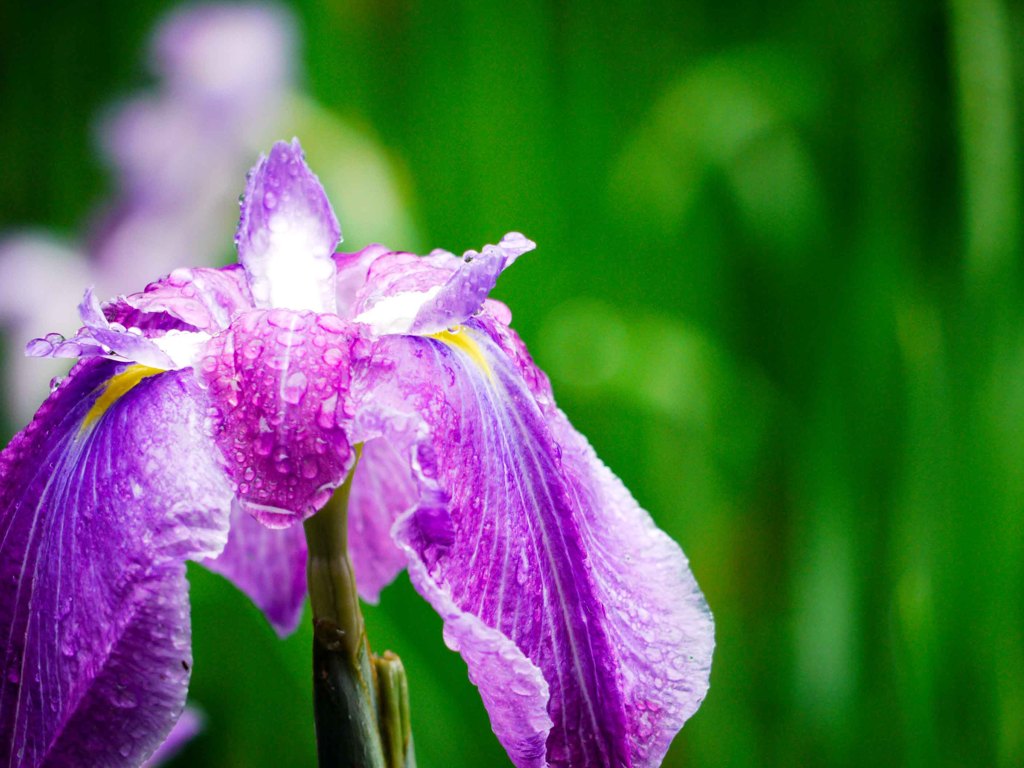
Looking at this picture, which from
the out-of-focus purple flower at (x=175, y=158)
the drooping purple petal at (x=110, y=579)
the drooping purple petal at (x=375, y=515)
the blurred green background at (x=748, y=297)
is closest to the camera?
the drooping purple petal at (x=110, y=579)

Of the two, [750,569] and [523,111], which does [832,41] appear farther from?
[750,569]

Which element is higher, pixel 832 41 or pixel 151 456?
pixel 832 41

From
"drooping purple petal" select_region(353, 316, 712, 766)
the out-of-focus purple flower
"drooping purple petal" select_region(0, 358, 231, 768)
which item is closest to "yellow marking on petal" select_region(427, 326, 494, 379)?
"drooping purple petal" select_region(353, 316, 712, 766)

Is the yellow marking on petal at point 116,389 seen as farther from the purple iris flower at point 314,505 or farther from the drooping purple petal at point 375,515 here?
the drooping purple petal at point 375,515

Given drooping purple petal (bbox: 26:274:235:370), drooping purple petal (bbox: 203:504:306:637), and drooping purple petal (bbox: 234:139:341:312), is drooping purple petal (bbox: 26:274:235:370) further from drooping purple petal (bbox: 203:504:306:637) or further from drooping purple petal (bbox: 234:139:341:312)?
drooping purple petal (bbox: 203:504:306:637)

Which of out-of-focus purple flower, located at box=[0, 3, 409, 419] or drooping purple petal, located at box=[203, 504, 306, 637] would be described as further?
out-of-focus purple flower, located at box=[0, 3, 409, 419]

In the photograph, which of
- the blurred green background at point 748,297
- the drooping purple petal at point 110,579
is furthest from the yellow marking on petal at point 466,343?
the blurred green background at point 748,297

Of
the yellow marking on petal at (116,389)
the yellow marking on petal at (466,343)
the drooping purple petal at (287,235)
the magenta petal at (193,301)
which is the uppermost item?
the drooping purple petal at (287,235)

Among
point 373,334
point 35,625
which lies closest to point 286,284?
point 373,334
